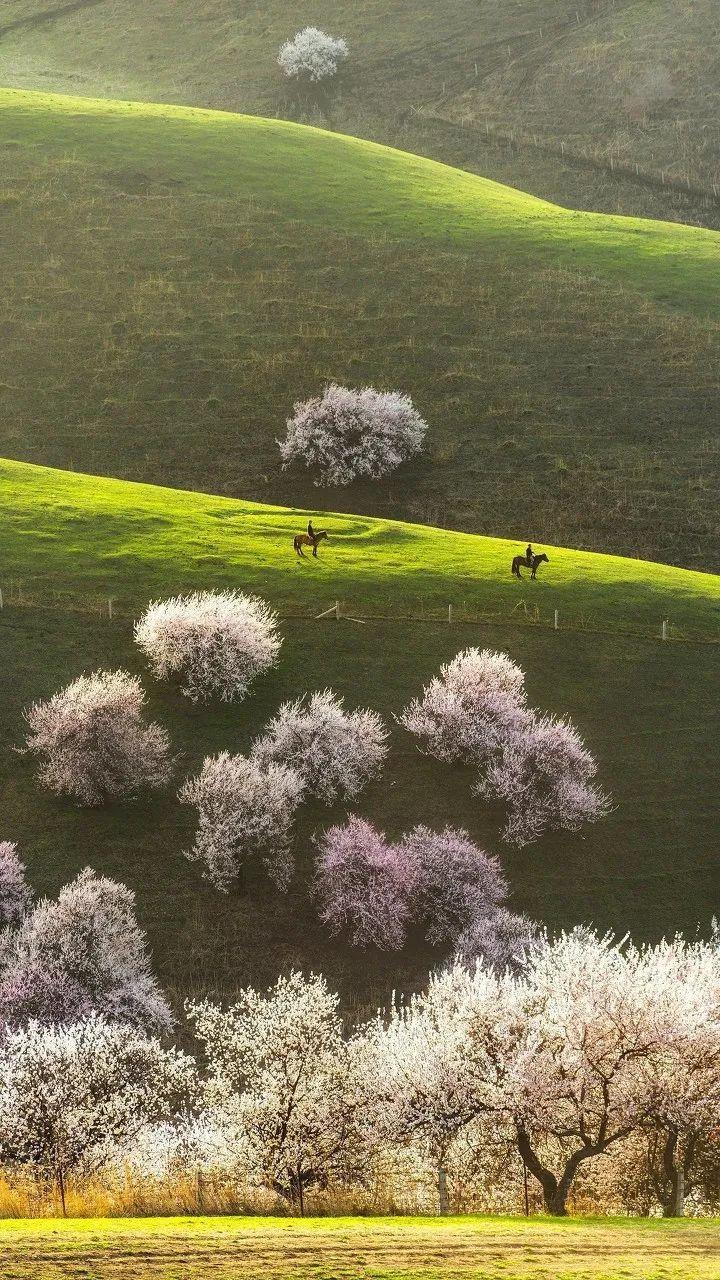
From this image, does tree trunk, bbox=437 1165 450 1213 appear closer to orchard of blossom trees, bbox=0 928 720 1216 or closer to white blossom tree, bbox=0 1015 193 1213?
orchard of blossom trees, bbox=0 928 720 1216

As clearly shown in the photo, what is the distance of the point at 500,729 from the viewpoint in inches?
1881

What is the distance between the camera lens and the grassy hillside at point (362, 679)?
1606 inches

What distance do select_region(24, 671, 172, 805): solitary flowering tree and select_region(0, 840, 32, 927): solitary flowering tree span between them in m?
4.08

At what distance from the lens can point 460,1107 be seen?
25.9 m

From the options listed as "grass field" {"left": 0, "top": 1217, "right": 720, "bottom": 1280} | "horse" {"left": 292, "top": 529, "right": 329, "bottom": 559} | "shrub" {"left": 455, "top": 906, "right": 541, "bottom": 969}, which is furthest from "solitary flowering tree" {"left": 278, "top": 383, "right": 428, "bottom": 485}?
"grass field" {"left": 0, "top": 1217, "right": 720, "bottom": 1280}

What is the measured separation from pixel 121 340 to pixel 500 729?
182 ft

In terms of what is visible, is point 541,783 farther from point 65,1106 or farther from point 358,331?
point 358,331

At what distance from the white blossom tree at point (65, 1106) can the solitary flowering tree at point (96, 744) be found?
14.5 metres

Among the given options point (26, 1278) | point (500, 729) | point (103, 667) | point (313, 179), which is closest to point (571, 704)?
point (500, 729)

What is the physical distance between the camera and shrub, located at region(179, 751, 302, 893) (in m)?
41.3

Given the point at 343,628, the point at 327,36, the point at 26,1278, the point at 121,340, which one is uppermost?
the point at 327,36

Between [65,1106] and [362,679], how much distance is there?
24.8 metres

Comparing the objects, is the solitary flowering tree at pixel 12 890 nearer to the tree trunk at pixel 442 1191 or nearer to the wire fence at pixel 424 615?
the wire fence at pixel 424 615

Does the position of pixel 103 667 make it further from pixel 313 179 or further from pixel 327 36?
pixel 327 36
